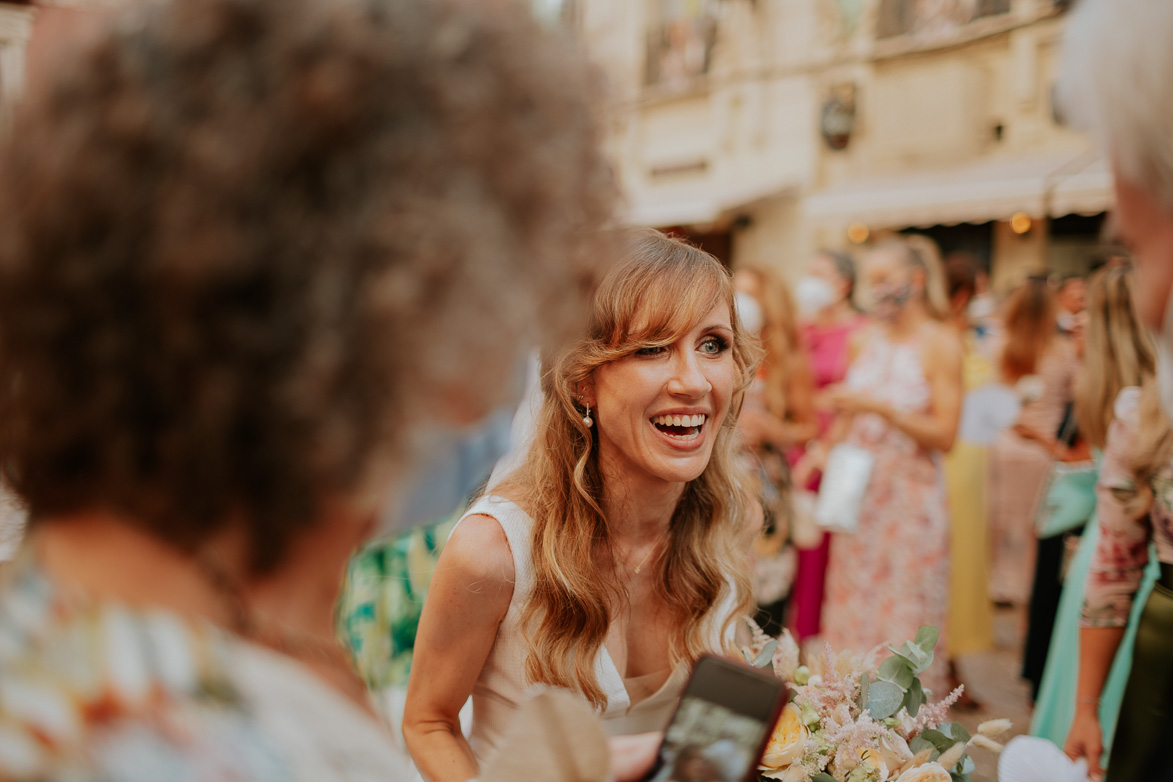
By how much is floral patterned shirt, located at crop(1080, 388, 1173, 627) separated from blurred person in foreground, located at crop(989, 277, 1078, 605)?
7.79ft

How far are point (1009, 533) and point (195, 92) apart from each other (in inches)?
232

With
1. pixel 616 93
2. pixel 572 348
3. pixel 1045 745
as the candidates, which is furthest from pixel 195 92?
pixel 1045 745

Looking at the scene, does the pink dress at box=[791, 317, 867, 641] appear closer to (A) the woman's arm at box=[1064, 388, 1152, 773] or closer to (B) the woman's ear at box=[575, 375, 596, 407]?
(A) the woman's arm at box=[1064, 388, 1152, 773]

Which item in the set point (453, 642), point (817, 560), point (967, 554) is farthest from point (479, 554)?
point (967, 554)

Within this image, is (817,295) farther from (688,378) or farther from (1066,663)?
(688,378)

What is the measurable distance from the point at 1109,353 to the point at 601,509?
2290 millimetres

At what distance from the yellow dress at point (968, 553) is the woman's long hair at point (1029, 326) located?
1.83ft

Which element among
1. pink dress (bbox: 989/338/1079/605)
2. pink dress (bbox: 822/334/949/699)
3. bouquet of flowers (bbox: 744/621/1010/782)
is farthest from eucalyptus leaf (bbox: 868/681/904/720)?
pink dress (bbox: 989/338/1079/605)

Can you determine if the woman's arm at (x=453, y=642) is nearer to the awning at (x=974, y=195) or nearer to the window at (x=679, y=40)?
the awning at (x=974, y=195)

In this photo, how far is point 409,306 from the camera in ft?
2.17

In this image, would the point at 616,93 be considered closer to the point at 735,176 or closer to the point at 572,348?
the point at 572,348

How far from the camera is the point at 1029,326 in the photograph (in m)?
5.16

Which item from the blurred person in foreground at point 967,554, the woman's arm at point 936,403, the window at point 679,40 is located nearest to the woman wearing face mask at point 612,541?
the woman's arm at point 936,403

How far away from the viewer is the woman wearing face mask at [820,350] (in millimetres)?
4887
